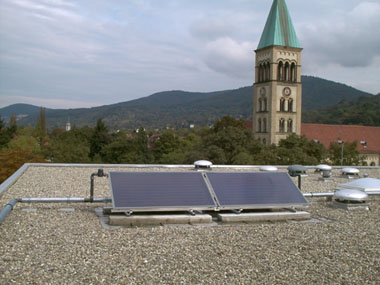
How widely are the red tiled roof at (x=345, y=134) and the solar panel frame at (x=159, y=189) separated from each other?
236 feet

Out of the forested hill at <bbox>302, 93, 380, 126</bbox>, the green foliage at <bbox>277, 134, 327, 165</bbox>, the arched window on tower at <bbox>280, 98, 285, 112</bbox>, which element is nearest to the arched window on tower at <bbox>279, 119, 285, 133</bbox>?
the arched window on tower at <bbox>280, 98, 285, 112</bbox>

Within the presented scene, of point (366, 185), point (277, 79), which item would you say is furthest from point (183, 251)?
point (277, 79)

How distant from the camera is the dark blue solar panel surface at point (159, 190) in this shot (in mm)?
8016

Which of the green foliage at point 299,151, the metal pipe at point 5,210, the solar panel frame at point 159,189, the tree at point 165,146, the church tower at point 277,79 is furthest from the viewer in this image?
the tree at point 165,146

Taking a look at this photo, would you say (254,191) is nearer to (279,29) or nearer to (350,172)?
(350,172)

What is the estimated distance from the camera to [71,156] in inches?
2092

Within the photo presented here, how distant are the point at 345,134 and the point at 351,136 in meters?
1.25

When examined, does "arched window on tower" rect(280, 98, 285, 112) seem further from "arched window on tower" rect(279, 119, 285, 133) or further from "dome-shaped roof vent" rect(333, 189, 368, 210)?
"dome-shaped roof vent" rect(333, 189, 368, 210)

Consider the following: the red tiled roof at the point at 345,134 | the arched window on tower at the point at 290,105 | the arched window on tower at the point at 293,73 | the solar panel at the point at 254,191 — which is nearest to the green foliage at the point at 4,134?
the solar panel at the point at 254,191

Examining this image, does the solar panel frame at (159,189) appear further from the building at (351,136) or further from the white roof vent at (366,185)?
→ the building at (351,136)

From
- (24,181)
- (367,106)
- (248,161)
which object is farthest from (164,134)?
(367,106)

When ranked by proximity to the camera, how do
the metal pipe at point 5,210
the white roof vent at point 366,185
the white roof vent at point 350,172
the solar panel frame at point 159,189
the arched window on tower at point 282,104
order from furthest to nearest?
the arched window on tower at point 282,104 < the white roof vent at point 350,172 < the white roof vent at point 366,185 < the solar panel frame at point 159,189 < the metal pipe at point 5,210

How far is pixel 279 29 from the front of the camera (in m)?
74.6

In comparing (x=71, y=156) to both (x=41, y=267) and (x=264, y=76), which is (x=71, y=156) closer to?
(x=264, y=76)
